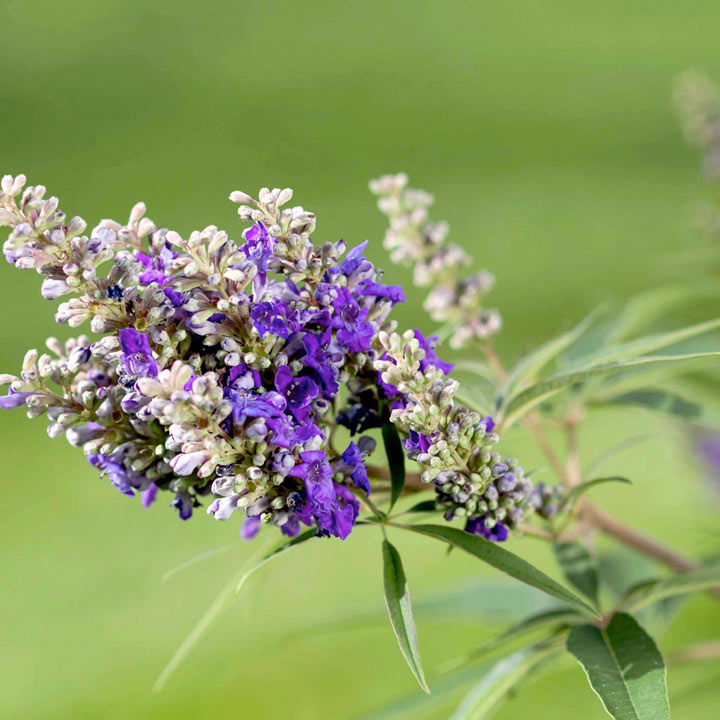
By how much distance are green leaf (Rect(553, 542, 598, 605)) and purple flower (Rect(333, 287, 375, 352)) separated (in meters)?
0.34

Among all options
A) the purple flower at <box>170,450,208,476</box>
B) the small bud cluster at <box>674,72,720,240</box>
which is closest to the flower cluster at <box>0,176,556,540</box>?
the purple flower at <box>170,450,208,476</box>

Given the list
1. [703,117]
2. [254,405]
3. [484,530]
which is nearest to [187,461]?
[254,405]

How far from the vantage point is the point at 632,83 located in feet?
16.0

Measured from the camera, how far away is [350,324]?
59 cm

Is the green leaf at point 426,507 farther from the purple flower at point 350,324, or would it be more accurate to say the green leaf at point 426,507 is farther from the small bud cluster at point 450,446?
the purple flower at point 350,324

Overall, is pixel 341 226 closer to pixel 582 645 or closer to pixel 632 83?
pixel 632 83

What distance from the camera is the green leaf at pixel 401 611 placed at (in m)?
0.54

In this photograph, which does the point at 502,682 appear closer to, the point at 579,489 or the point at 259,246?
the point at 579,489

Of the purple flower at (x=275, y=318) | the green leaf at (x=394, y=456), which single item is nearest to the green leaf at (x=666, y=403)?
the green leaf at (x=394, y=456)

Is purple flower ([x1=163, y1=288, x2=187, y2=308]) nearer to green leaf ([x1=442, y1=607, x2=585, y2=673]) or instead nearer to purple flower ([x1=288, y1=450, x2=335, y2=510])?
purple flower ([x1=288, y1=450, x2=335, y2=510])

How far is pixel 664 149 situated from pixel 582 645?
4.12 metres

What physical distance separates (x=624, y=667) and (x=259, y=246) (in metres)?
0.41

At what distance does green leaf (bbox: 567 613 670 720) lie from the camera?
1.89ft

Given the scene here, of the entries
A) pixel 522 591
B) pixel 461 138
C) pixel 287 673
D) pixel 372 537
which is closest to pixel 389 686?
pixel 287 673
